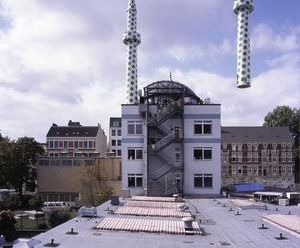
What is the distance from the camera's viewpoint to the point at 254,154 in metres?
114

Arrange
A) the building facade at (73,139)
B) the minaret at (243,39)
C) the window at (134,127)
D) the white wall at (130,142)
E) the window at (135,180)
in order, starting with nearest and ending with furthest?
the window at (135,180)
the white wall at (130,142)
the window at (134,127)
the minaret at (243,39)
the building facade at (73,139)

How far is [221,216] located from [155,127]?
24227 millimetres

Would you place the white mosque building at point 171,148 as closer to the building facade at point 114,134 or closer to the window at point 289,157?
the window at point 289,157

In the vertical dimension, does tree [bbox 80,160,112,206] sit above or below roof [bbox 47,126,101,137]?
below

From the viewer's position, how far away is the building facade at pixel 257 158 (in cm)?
11394

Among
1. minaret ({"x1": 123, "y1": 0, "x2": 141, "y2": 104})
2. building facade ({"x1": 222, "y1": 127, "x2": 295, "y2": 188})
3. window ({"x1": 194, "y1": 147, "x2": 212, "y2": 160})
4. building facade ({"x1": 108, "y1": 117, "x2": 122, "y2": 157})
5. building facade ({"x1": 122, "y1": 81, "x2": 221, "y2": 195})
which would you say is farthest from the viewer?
building facade ({"x1": 108, "y1": 117, "x2": 122, "y2": 157})

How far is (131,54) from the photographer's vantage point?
Result: 58625mm

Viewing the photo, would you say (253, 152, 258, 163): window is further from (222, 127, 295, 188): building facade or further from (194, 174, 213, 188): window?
(194, 174, 213, 188): window

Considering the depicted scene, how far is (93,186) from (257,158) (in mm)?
63623

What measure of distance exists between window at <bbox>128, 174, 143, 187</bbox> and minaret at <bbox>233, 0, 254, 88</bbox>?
14.1 m

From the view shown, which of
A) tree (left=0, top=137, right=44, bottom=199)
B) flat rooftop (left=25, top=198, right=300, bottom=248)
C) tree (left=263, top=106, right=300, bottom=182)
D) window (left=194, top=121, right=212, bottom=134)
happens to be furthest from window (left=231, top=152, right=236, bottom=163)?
flat rooftop (left=25, top=198, right=300, bottom=248)

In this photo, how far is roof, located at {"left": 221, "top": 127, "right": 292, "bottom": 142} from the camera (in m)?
113

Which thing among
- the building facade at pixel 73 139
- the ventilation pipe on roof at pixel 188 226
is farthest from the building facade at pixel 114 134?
the ventilation pipe on roof at pixel 188 226

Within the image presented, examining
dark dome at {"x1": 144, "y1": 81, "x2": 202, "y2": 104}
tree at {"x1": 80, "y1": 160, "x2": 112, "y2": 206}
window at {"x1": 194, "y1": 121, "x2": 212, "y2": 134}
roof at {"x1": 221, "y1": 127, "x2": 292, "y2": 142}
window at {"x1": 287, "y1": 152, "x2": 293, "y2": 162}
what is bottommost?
tree at {"x1": 80, "y1": 160, "x2": 112, "y2": 206}
